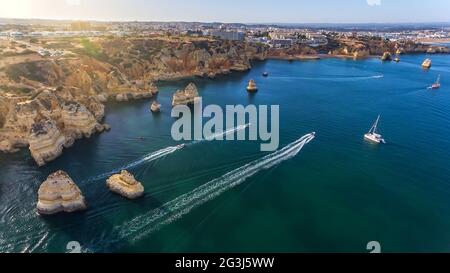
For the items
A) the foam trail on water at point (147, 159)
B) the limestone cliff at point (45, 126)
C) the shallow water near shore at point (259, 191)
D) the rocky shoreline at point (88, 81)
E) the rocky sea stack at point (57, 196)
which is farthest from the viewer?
the rocky shoreline at point (88, 81)

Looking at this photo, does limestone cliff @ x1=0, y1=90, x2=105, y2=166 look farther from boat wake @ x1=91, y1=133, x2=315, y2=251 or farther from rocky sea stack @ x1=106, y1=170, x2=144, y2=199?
boat wake @ x1=91, y1=133, x2=315, y2=251

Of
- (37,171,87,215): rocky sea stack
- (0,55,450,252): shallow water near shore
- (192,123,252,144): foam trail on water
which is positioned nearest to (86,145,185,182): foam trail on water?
(0,55,450,252): shallow water near shore

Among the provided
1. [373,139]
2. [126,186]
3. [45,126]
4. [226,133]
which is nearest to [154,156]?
[126,186]

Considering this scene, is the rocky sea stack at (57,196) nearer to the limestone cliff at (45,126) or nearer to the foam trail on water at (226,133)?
the limestone cliff at (45,126)

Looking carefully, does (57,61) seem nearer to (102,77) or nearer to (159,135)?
(102,77)

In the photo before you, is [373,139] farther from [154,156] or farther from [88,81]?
[88,81]

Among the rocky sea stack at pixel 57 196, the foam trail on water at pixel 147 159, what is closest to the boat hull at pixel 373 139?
the foam trail on water at pixel 147 159
